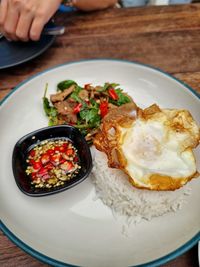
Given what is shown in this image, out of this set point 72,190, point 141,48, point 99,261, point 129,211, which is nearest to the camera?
point 99,261

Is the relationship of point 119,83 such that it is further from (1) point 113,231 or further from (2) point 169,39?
(1) point 113,231

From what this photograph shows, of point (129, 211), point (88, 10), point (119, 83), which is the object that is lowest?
point (129, 211)

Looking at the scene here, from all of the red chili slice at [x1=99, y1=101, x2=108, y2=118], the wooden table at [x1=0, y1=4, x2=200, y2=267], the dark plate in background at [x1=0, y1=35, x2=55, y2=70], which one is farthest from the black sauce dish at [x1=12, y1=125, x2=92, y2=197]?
the dark plate in background at [x1=0, y1=35, x2=55, y2=70]

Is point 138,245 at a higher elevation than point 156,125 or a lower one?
lower

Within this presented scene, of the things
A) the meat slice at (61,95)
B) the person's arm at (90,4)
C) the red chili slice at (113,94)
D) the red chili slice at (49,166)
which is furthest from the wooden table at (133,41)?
the red chili slice at (49,166)

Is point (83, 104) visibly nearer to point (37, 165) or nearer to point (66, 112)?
point (66, 112)

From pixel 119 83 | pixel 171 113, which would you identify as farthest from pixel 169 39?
pixel 171 113

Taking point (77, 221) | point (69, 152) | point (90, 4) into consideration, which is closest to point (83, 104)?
point (69, 152)
